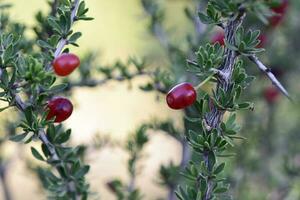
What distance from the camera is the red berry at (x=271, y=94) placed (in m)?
1.43

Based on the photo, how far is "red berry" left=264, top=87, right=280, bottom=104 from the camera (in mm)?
1428

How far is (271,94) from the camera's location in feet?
4.71

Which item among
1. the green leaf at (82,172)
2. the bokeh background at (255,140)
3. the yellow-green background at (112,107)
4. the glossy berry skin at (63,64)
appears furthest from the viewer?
the yellow-green background at (112,107)

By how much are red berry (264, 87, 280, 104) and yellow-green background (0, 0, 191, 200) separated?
2.65 feet

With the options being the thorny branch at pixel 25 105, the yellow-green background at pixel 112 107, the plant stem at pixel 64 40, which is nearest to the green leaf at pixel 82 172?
the thorny branch at pixel 25 105

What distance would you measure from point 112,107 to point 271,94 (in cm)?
221

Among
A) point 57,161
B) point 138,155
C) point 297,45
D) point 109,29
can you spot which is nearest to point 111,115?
point 109,29

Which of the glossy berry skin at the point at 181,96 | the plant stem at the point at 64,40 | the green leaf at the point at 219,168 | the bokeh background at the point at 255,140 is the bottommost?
the bokeh background at the point at 255,140

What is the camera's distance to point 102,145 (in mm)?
1151

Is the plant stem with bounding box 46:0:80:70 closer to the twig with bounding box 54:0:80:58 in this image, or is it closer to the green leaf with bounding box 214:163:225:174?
the twig with bounding box 54:0:80:58

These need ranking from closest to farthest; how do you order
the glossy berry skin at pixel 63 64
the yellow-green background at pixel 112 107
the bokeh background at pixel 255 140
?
the glossy berry skin at pixel 63 64 < the bokeh background at pixel 255 140 < the yellow-green background at pixel 112 107

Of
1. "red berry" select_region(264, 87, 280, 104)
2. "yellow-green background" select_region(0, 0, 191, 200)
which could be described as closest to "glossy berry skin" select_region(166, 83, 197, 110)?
"red berry" select_region(264, 87, 280, 104)

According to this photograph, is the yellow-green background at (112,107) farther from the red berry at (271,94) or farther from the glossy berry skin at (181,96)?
the glossy berry skin at (181,96)

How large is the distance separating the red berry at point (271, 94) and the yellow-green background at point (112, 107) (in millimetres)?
808
